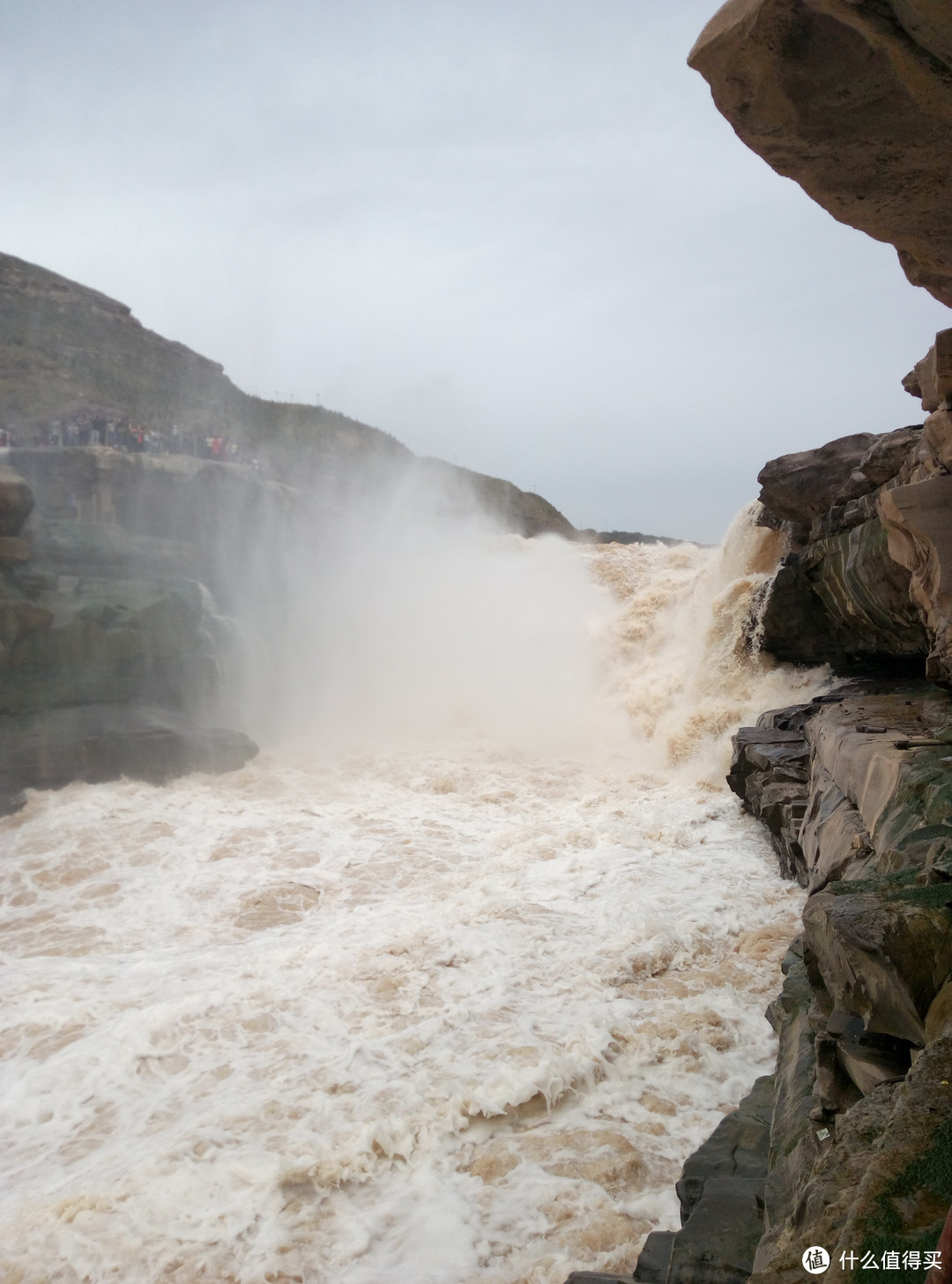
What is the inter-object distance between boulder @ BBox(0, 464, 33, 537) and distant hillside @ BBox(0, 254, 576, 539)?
496 inches

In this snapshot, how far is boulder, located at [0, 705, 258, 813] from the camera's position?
11.1 m

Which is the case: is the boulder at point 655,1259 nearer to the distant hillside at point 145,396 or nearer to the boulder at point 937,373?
the boulder at point 937,373

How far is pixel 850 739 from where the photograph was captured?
21.2ft

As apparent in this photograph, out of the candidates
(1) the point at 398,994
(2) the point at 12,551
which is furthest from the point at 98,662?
(1) the point at 398,994

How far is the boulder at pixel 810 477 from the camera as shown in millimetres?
11117

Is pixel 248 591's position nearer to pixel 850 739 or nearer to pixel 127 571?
pixel 127 571

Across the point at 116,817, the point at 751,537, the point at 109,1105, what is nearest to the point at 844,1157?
the point at 109,1105

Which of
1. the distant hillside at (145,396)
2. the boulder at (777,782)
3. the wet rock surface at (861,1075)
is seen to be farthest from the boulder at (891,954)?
the distant hillside at (145,396)

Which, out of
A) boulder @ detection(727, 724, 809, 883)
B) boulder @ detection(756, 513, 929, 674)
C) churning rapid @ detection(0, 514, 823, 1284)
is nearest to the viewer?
churning rapid @ detection(0, 514, 823, 1284)

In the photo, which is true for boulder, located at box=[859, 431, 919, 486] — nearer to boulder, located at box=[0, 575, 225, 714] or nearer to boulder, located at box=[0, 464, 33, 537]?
boulder, located at box=[0, 575, 225, 714]

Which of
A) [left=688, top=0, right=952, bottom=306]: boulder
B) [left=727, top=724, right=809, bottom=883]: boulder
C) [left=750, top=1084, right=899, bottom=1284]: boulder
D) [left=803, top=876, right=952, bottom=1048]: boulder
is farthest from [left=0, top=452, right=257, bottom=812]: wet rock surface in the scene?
[left=688, top=0, right=952, bottom=306]: boulder

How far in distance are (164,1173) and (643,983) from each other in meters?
3.29

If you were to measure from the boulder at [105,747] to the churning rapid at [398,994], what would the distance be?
342 mm

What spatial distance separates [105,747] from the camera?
11617mm
